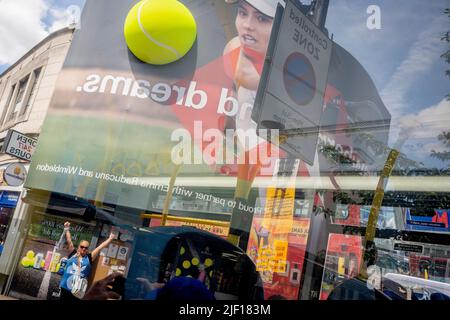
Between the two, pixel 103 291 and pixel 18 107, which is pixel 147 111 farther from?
pixel 103 291

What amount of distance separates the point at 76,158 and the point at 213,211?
121cm

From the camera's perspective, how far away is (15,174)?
257 centimetres

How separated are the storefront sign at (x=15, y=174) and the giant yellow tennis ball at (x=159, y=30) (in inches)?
48.9

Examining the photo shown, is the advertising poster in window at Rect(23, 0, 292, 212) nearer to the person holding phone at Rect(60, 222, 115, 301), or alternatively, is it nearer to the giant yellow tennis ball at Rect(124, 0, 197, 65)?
the giant yellow tennis ball at Rect(124, 0, 197, 65)

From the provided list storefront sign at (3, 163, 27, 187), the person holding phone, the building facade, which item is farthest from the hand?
storefront sign at (3, 163, 27, 187)

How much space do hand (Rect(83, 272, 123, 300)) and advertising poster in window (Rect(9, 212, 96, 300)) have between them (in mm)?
634

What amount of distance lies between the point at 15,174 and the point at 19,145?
205 mm

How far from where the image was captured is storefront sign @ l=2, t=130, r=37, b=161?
2477mm

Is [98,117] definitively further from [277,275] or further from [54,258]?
[277,275]

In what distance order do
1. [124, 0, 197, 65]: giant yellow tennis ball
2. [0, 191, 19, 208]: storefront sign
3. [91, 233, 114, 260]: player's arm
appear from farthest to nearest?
1. [124, 0, 197, 65]: giant yellow tennis ball
2. [91, 233, 114, 260]: player's arm
3. [0, 191, 19, 208]: storefront sign

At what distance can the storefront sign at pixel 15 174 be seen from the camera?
250 centimetres

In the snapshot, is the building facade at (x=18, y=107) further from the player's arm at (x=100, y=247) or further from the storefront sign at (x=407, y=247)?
the storefront sign at (x=407, y=247)

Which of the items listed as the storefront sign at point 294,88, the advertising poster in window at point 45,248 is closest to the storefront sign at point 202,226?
the advertising poster in window at point 45,248
